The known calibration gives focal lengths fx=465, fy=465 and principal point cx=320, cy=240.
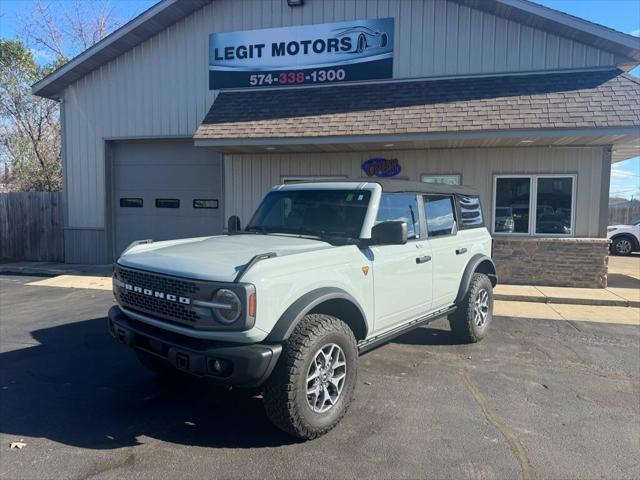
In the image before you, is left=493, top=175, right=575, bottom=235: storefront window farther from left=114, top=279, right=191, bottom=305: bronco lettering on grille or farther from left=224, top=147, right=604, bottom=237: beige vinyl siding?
left=114, top=279, right=191, bottom=305: bronco lettering on grille

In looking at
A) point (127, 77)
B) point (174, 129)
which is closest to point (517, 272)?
point (174, 129)

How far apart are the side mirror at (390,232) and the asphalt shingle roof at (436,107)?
228 inches

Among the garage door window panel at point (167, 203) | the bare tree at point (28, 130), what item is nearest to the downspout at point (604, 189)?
the garage door window panel at point (167, 203)

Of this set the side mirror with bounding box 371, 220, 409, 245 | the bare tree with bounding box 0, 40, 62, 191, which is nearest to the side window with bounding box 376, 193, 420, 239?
the side mirror with bounding box 371, 220, 409, 245

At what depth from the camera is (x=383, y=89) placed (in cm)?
1091

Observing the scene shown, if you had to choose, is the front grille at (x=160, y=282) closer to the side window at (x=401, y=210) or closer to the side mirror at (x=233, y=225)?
the side mirror at (x=233, y=225)

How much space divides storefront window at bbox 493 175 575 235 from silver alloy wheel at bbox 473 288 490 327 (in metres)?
4.86

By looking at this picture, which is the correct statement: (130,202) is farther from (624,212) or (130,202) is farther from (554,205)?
(624,212)

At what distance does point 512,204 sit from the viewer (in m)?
10.6

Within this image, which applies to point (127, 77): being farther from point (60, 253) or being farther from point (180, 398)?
point (180, 398)

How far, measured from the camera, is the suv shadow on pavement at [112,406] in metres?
3.62

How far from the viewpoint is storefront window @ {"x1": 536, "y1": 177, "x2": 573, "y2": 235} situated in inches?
405

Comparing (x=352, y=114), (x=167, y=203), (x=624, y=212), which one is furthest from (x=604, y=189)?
(x=624, y=212)

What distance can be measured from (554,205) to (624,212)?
18157 millimetres
